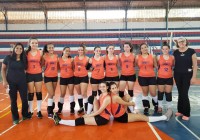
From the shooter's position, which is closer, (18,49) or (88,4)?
(18,49)

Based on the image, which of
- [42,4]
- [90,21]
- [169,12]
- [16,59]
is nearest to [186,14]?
[169,12]

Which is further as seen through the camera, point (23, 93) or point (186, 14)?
point (186, 14)

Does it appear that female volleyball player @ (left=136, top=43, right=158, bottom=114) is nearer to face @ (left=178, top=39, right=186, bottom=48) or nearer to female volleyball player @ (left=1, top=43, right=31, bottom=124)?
face @ (left=178, top=39, right=186, bottom=48)

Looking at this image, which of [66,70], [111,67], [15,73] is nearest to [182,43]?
[111,67]

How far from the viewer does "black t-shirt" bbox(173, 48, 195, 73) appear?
16.1 feet

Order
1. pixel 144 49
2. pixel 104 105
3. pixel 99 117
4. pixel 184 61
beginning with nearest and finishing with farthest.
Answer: pixel 104 105 < pixel 99 117 < pixel 184 61 < pixel 144 49

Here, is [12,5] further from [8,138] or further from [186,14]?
[8,138]

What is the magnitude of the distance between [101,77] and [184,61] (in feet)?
6.23

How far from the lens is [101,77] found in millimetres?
5453

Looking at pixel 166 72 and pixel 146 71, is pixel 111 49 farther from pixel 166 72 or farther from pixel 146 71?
pixel 166 72

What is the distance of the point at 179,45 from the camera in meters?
4.95

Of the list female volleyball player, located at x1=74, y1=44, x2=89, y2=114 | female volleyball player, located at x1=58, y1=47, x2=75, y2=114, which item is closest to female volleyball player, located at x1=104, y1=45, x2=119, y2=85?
female volleyball player, located at x1=74, y1=44, x2=89, y2=114

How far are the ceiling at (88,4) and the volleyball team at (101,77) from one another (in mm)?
Result: 15850

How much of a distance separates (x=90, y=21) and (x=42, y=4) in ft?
15.1
